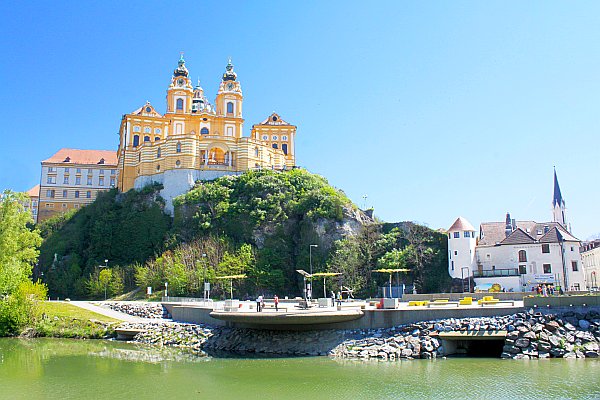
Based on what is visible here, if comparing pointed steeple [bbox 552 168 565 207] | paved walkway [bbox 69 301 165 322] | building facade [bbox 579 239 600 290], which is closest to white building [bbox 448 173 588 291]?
building facade [bbox 579 239 600 290]

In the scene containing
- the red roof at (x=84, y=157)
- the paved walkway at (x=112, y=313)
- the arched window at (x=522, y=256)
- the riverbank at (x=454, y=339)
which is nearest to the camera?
the riverbank at (x=454, y=339)

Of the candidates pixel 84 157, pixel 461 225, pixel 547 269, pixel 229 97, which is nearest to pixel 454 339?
pixel 547 269

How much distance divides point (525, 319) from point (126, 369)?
22.2 m

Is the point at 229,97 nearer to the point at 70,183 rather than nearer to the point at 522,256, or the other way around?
the point at 70,183

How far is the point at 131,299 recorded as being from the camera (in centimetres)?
6097

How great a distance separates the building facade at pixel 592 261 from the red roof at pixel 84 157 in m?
75.4

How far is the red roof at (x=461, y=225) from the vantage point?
57.4m

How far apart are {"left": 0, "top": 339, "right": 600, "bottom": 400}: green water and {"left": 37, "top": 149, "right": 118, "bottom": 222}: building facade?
2468 inches

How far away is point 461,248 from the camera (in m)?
57.0

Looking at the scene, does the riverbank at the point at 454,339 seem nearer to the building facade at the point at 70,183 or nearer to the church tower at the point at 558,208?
the church tower at the point at 558,208

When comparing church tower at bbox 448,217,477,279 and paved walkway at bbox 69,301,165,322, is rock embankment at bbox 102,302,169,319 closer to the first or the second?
paved walkway at bbox 69,301,165,322

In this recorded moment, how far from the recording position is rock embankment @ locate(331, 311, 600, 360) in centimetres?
2961

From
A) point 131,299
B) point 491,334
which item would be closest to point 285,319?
point 491,334

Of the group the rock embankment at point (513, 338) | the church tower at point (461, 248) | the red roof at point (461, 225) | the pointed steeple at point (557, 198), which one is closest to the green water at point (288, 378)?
the rock embankment at point (513, 338)
